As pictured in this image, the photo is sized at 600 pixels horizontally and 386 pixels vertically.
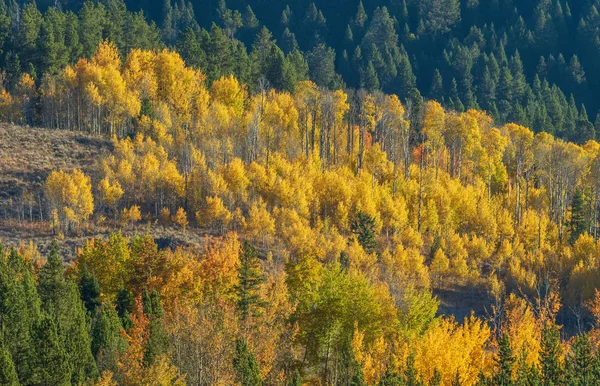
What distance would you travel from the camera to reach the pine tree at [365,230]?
74.9 meters

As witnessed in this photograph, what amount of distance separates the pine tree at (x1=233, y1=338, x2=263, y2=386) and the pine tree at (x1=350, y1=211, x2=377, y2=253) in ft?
114

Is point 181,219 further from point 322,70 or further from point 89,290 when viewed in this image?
point 322,70

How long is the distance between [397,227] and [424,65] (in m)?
90.8

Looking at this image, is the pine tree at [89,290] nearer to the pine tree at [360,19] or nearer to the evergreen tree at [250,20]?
the pine tree at [360,19]

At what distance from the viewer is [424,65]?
16512 cm

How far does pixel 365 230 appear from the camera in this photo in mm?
75250

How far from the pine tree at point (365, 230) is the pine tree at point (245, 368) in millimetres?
34748

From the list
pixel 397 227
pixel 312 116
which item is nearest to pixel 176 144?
pixel 312 116

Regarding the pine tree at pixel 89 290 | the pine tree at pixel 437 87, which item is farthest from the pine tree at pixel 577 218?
the pine tree at pixel 437 87

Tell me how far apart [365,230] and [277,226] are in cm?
857

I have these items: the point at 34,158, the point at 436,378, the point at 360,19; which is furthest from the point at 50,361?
the point at 360,19

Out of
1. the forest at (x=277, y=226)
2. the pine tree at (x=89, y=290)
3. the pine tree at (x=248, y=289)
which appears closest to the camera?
the forest at (x=277, y=226)

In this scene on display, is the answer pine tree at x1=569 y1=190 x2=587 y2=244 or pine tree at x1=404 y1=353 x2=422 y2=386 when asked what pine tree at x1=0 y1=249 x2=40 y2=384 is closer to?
pine tree at x1=404 y1=353 x2=422 y2=386

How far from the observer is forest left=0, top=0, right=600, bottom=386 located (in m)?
46.7
